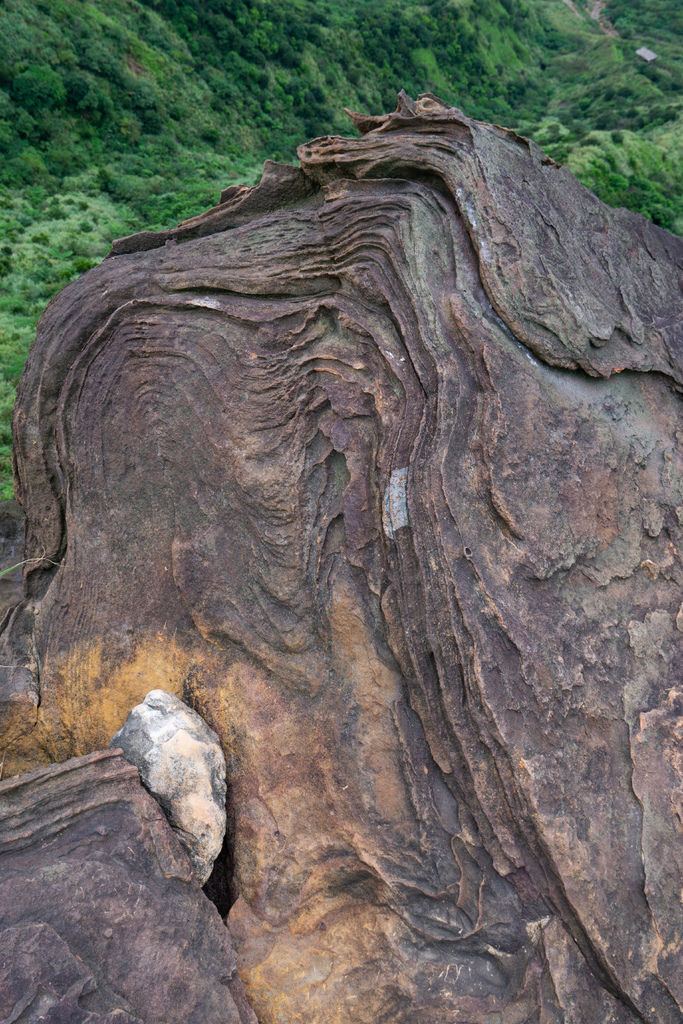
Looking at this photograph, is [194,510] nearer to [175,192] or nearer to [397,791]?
[397,791]

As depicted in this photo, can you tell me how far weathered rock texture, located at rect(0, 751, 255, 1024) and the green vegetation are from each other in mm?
5102

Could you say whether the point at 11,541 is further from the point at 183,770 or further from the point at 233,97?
the point at 233,97

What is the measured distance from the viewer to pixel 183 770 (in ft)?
13.4

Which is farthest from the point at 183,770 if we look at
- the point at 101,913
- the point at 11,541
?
the point at 11,541

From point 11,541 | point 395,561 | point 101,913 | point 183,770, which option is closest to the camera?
point 101,913

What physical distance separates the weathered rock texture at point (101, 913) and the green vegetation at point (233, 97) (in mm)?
5102

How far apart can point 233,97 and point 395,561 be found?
23.9 m

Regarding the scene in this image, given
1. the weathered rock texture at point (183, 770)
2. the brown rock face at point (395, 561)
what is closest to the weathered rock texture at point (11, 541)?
the brown rock face at point (395, 561)

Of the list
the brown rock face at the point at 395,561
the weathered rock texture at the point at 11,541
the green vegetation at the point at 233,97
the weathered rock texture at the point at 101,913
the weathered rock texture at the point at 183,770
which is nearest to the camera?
the weathered rock texture at the point at 101,913

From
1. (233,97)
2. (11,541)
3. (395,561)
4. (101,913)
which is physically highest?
(233,97)

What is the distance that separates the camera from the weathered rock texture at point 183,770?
3973 millimetres

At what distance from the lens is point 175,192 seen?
56.8 feet

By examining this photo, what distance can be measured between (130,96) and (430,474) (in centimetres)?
2030

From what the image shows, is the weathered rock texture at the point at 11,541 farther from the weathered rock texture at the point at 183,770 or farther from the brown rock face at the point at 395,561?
the weathered rock texture at the point at 183,770
